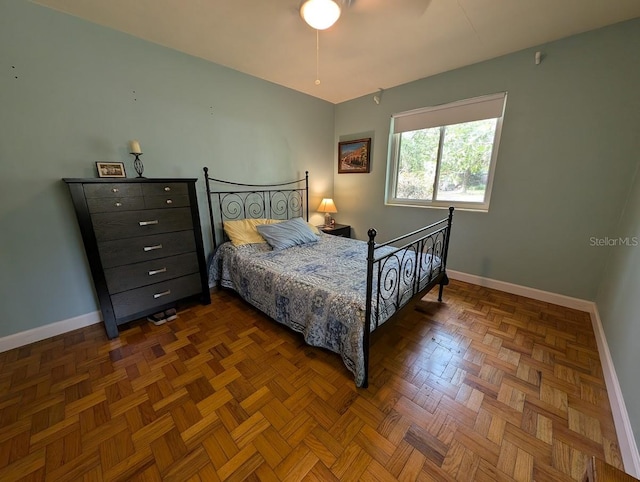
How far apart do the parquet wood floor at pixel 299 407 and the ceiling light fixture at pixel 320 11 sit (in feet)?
7.22

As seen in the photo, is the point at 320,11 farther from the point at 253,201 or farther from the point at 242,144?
the point at 253,201

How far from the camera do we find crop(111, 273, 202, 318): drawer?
2.07 m

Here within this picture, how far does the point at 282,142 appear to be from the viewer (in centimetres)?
343

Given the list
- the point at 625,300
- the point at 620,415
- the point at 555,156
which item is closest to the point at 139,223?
the point at 620,415

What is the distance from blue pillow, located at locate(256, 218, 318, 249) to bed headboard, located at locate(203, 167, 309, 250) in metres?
0.46

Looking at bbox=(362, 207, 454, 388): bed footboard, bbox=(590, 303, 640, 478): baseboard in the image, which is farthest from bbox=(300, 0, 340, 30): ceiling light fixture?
bbox=(590, 303, 640, 478): baseboard

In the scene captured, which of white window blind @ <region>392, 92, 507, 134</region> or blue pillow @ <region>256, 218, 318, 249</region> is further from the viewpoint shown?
blue pillow @ <region>256, 218, 318, 249</region>

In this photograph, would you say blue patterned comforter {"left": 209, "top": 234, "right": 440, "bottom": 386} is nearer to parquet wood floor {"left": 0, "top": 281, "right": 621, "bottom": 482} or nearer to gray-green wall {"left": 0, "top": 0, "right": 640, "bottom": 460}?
parquet wood floor {"left": 0, "top": 281, "right": 621, "bottom": 482}

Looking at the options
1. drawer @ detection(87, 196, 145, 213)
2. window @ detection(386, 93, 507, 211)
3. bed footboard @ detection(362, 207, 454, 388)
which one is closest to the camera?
bed footboard @ detection(362, 207, 454, 388)


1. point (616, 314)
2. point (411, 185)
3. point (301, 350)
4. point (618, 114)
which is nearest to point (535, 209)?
point (618, 114)

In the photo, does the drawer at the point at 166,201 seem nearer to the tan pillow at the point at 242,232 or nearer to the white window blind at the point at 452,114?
the tan pillow at the point at 242,232

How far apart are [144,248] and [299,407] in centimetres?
185

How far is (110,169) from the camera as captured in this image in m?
2.06

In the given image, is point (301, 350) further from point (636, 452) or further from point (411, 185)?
point (411, 185)
